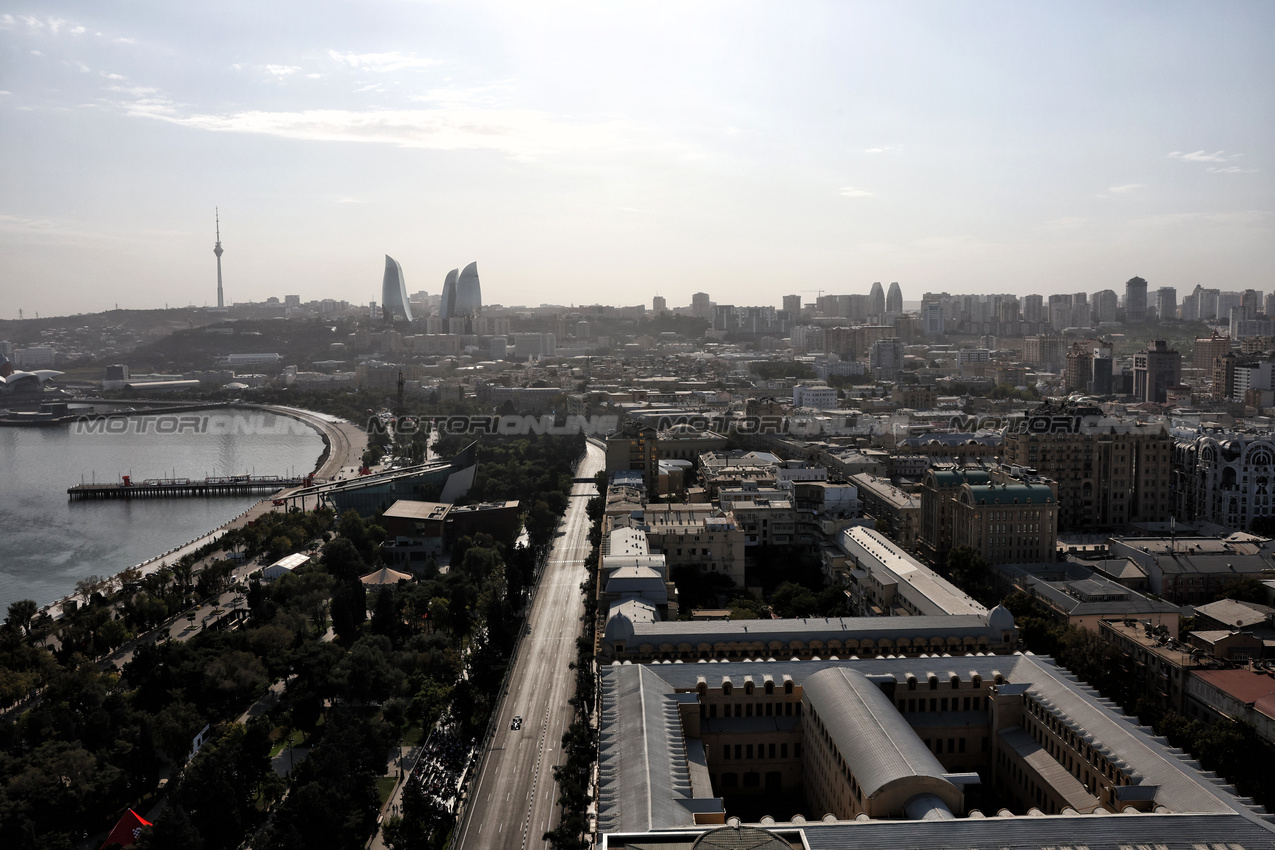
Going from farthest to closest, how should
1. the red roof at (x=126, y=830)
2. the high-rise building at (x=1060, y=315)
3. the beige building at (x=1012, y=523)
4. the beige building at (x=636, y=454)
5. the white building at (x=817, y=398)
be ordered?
the high-rise building at (x=1060, y=315), the white building at (x=817, y=398), the beige building at (x=636, y=454), the beige building at (x=1012, y=523), the red roof at (x=126, y=830)

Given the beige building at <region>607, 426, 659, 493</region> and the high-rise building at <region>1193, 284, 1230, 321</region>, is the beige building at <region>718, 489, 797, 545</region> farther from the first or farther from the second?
the high-rise building at <region>1193, 284, 1230, 321</region>

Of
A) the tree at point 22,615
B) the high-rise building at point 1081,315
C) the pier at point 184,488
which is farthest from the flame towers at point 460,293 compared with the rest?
the tree at point 22,615

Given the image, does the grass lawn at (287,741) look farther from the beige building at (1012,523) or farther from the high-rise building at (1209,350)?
→ the high-rise building at (1209,350)

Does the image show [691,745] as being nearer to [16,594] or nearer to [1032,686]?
[1032,686]

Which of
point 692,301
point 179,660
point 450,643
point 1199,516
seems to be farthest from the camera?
point 692,301

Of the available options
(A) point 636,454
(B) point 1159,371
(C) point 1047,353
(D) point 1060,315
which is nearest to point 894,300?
(D) point 1060,315

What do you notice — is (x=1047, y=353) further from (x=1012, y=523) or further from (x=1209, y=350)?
(x=1012, y=523)

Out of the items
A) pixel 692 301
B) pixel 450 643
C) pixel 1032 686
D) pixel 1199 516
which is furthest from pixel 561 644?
pixel 692 301
